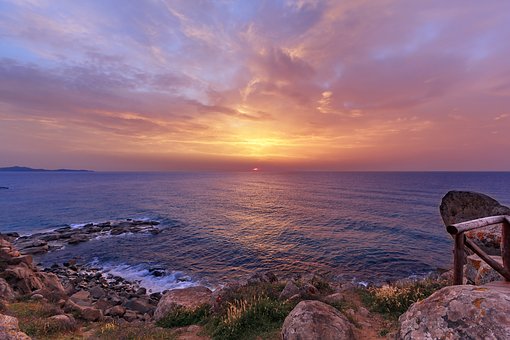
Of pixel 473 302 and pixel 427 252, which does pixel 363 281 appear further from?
pixel 473 302

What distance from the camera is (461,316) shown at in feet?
12.1

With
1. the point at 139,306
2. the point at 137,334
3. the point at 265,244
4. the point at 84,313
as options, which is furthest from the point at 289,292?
the point at 265,244

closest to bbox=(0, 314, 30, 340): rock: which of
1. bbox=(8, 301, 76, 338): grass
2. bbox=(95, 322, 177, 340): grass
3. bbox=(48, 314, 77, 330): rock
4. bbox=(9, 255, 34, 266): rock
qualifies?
bbox=(95, 322, 177, 340): grass

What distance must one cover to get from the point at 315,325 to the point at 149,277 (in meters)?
24.1

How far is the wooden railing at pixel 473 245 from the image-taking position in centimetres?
470

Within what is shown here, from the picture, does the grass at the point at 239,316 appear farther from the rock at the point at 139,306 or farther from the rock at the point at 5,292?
the rock at the point at 5,292

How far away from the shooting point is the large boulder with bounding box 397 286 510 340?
3.46 meters

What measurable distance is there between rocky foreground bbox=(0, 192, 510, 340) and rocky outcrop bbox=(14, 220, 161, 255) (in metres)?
18.0

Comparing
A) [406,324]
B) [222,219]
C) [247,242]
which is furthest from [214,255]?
[406,324]

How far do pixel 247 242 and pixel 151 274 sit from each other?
13.5 metres

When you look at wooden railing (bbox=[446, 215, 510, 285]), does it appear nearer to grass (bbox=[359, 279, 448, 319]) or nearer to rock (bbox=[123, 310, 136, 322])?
grass (bbox=[359, 279, 448, 319])

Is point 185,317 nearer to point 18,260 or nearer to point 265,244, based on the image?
point 18,260

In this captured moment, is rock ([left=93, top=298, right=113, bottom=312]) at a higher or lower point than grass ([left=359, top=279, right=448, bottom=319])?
lower

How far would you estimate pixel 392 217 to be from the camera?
49.8 metres
